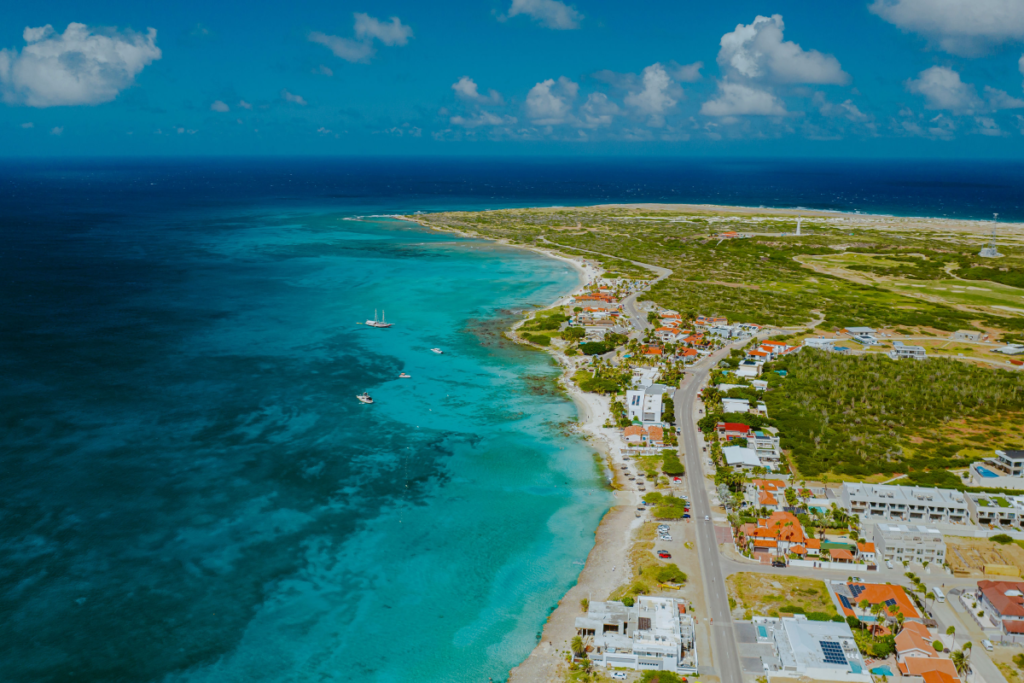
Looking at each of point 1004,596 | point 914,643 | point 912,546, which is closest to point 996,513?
point 912,546

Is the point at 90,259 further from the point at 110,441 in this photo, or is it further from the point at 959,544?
the point at 959,544

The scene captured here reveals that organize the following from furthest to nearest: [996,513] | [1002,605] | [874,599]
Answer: [996,513] → [874,599] → [1002,605]

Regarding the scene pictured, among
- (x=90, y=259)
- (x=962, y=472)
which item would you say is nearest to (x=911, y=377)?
(x=962, y=472)

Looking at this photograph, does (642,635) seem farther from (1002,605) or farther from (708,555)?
(1002,605)

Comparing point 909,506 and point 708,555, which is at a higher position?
point 909,506

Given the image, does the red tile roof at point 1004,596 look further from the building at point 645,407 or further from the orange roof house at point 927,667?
the building at point 645,407

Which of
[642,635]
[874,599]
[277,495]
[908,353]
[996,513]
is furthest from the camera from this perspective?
[908,353]

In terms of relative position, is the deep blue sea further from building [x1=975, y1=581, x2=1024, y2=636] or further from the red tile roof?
the red tile roof
